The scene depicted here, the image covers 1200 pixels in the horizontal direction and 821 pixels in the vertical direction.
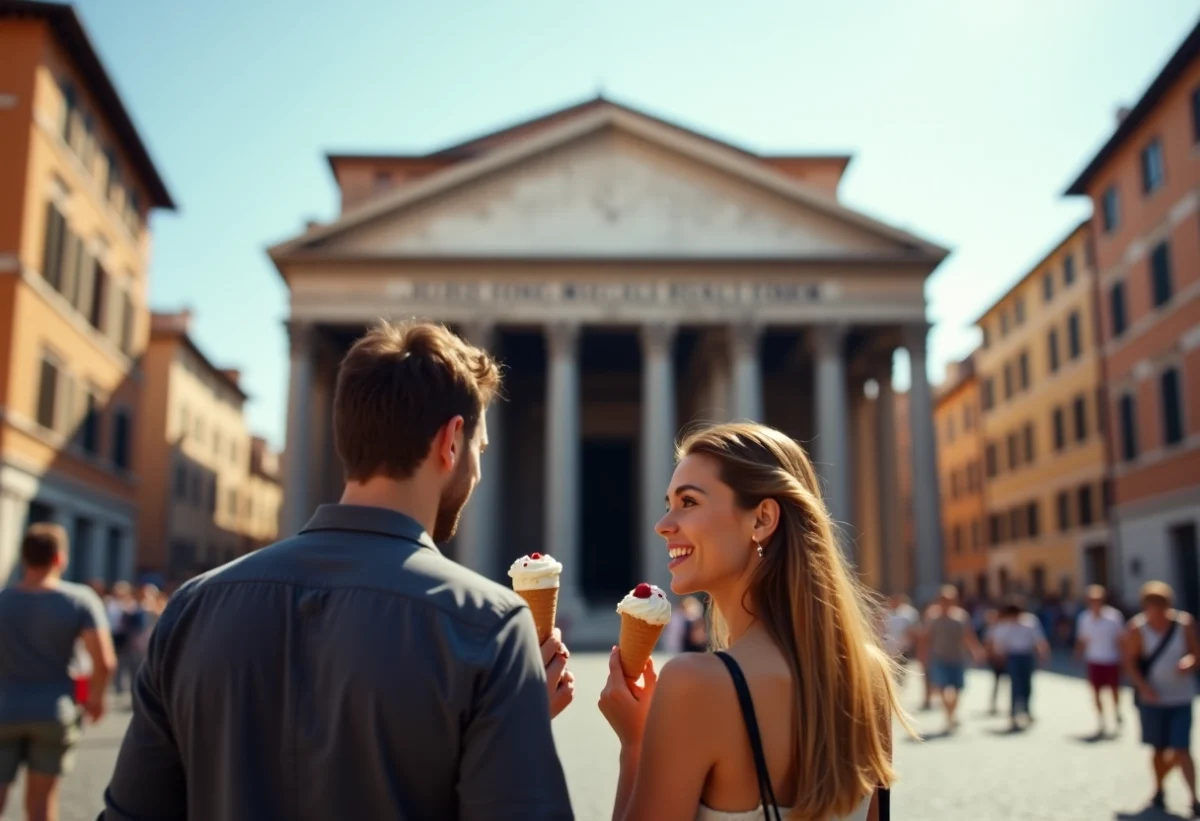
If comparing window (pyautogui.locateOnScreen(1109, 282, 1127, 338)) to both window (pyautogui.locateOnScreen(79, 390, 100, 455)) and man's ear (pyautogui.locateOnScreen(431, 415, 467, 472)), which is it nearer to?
window (pyautogui.locateOnScreen(79, 390, 100, 455))

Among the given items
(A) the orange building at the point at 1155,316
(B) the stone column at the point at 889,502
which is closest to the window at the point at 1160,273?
(A) the orange building at the point at 1155,316

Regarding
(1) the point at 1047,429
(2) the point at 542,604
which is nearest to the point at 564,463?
(1) the point at 1047,429

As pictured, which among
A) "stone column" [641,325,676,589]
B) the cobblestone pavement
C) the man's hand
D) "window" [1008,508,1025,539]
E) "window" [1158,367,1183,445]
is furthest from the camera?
"window" [1008,508,1025,539]

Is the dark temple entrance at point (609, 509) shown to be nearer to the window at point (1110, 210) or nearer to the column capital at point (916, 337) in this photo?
the column capital at point (916, 337)

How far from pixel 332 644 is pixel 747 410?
87.6 feet

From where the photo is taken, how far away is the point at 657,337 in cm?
2925

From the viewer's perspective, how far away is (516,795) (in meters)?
1.88

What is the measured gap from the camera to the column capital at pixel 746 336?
29066 millimetres

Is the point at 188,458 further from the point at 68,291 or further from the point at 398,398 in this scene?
the point at 398,398

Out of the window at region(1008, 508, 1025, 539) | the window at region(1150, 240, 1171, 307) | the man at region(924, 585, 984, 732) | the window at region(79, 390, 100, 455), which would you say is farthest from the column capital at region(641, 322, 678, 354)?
the window at region(1008, 508, 1025, 539)

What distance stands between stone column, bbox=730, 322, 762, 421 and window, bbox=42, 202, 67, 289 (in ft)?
54.7

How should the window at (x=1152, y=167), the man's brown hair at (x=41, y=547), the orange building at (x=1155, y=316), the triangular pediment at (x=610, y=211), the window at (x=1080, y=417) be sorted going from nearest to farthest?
the man's brown hair at (x=41, y=547), the orange building at (x=1155, y=316), the window at (x=1152, y=167), the triangular pediment at (x=610, y=211), the window at (x=1080, y=417)

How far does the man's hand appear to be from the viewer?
2429 millimetres

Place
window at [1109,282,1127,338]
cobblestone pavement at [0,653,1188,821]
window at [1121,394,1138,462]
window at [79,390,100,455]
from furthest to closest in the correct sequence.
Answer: window at [1109,282,1127,338] → window at [1121,394,1138,462] → window at [79,390,100,455] → cobblestone pavement at [0,653,1188,821]
